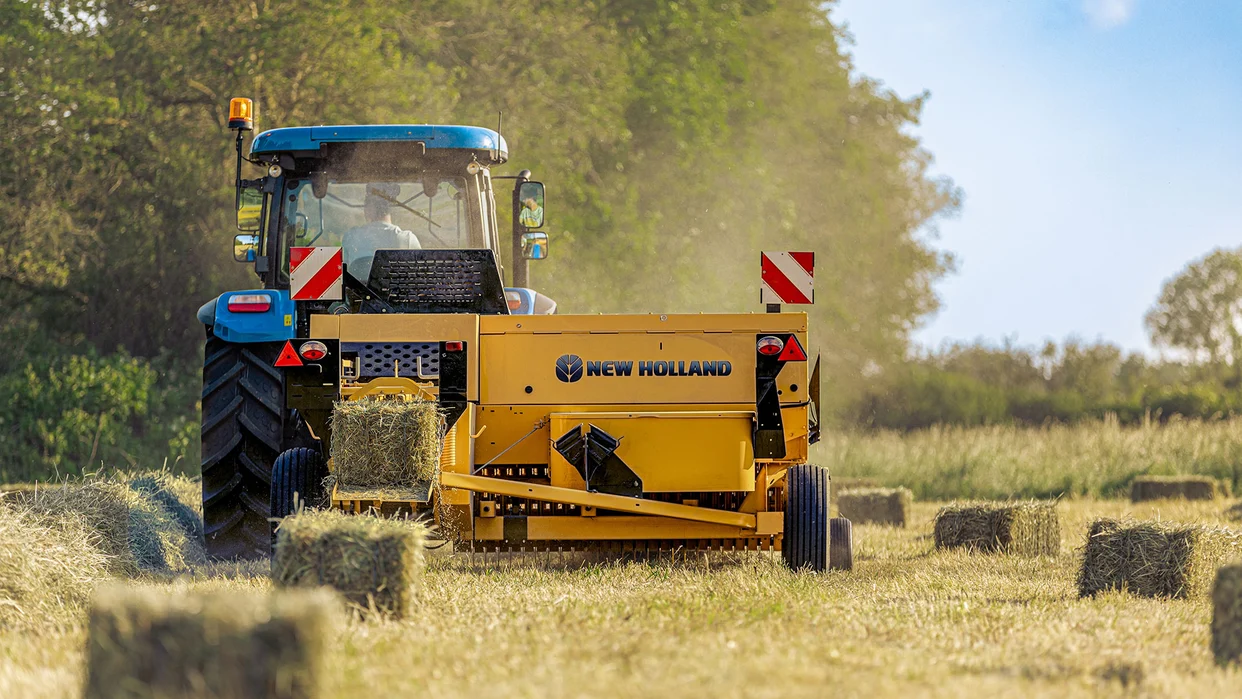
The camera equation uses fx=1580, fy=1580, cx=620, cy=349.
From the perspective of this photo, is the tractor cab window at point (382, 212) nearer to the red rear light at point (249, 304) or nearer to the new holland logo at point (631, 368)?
the red rear light at point (249, 304)

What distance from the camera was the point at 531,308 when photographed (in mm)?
9633

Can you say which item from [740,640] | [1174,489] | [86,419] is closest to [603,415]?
[740,640]

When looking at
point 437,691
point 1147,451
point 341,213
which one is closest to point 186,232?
point 341,213

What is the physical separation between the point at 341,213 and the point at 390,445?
306cm

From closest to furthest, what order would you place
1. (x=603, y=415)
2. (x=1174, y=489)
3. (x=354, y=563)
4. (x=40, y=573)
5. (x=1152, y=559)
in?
(x=354, y=563) → (x=40, y=573) → (x=1152, y=559) → (x=603, y=415) → (x=1174, y=489)

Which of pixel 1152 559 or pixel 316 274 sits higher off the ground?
pixel 316 274

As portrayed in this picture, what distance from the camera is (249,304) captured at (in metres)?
9.18

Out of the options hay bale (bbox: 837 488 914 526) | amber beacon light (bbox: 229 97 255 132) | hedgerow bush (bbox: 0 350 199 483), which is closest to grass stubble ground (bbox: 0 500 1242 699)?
amber beacon light (bbox: 229 97 255 132)

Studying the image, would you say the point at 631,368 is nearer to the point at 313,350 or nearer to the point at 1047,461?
the point at 313,350

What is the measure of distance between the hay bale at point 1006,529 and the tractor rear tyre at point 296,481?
16.3 ft

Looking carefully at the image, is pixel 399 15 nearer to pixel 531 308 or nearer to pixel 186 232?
pixel 186 232

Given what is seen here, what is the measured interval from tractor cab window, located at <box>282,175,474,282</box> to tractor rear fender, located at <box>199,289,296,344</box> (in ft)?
2.62

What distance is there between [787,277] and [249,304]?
3.14 metres

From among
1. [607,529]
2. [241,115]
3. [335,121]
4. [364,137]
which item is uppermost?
[335,121]
